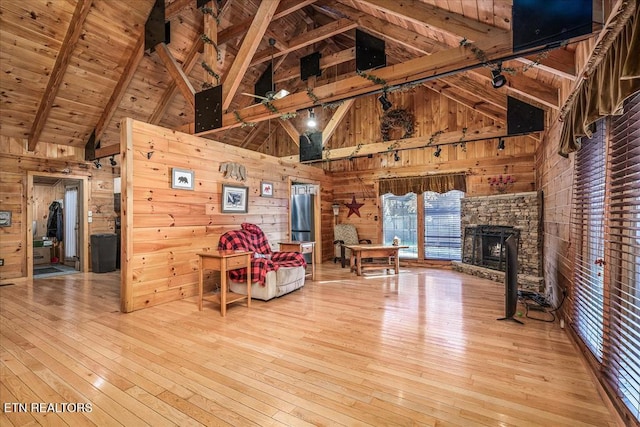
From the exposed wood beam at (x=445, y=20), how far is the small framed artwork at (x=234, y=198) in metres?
3.36

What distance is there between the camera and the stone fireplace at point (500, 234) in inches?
200

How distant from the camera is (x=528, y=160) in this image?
19.8ft

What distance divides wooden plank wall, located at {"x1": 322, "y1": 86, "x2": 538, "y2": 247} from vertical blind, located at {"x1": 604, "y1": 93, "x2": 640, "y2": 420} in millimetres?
4378

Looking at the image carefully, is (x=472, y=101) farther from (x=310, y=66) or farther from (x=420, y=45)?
(x=310, y=66)

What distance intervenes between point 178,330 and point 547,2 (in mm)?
4463

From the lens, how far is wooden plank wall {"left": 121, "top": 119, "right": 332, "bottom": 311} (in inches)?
149

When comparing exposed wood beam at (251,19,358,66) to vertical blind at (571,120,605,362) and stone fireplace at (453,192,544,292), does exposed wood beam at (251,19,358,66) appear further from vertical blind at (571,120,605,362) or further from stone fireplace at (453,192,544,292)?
stone fireplace at (453,192,544,292)

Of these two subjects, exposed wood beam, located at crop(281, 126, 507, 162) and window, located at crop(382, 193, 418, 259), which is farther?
window, located at crop(382, 193, 418, 259)

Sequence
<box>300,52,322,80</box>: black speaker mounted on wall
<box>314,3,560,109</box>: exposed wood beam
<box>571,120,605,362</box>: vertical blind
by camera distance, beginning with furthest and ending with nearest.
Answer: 1. <box>300,52,322,80</box>: black speaker mounted on wall
2. <box>314,3,560,109</box>: exposed wood beam
3. <box>571,120,605,362</box>: vertical blind

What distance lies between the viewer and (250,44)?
13.9 ft

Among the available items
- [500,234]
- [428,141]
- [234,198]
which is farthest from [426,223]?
[234,198]

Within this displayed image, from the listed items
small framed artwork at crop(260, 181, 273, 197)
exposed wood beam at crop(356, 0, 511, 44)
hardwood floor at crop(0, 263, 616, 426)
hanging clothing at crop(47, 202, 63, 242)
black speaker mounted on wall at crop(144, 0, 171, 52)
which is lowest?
hardwood floor at crop(0, 263, 616, 426)

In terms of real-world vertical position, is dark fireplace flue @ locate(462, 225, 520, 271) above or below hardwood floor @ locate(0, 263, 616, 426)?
above

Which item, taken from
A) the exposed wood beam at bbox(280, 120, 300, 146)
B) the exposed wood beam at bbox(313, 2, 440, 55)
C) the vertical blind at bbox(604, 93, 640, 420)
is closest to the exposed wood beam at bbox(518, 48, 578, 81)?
the vertical blind at bbox(604, 93, 640, 420)
